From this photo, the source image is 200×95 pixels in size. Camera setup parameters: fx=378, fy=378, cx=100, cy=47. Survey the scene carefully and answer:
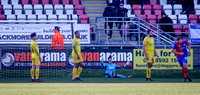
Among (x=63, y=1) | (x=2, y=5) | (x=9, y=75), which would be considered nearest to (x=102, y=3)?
(x=63, y=1)

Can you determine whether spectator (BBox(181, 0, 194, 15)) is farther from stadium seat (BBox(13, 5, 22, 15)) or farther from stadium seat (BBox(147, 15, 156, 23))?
stadium seat (BBox(13, 5, 22, 15))

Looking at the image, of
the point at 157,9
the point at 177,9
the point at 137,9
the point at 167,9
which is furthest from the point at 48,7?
the point at 177,9

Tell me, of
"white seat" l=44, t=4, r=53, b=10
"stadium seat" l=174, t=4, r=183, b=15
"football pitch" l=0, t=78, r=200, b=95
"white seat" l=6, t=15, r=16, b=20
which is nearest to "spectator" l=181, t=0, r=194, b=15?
"stadium seat" l=174, t=4, r=183, b=15

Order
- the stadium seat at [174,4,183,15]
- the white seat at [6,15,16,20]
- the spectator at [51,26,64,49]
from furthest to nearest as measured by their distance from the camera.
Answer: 1. the stadium seat at [174,4,183,15]
2. the white seat at [6,15,16,20]
3. the spectator at [51,26,64,49]

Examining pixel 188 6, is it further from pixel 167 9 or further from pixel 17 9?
pixel 17 9

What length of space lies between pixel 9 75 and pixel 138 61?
556 centimetres

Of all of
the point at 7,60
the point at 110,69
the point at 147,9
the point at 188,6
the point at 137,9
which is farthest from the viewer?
the point at 188,6

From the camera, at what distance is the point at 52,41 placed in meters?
17.3

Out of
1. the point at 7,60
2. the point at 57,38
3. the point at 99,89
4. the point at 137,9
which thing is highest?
the point at 137,9

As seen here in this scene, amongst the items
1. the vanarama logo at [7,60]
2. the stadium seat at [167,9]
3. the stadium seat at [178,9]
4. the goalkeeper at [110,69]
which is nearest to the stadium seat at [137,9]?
the stadium seat at [167,9]

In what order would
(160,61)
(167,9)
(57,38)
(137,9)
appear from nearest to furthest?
(160,61)
(57,38)
(137,9)
(167,9)

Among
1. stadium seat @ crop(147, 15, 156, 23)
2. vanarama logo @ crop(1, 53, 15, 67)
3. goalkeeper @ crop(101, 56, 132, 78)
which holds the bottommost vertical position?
goalkeeper @ crop(101, 56, 132, 78)

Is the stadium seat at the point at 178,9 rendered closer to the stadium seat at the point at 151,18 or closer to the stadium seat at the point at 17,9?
the stadium seat at the point at 151,18

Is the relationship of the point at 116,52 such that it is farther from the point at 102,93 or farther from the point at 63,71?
the point at 102,93
